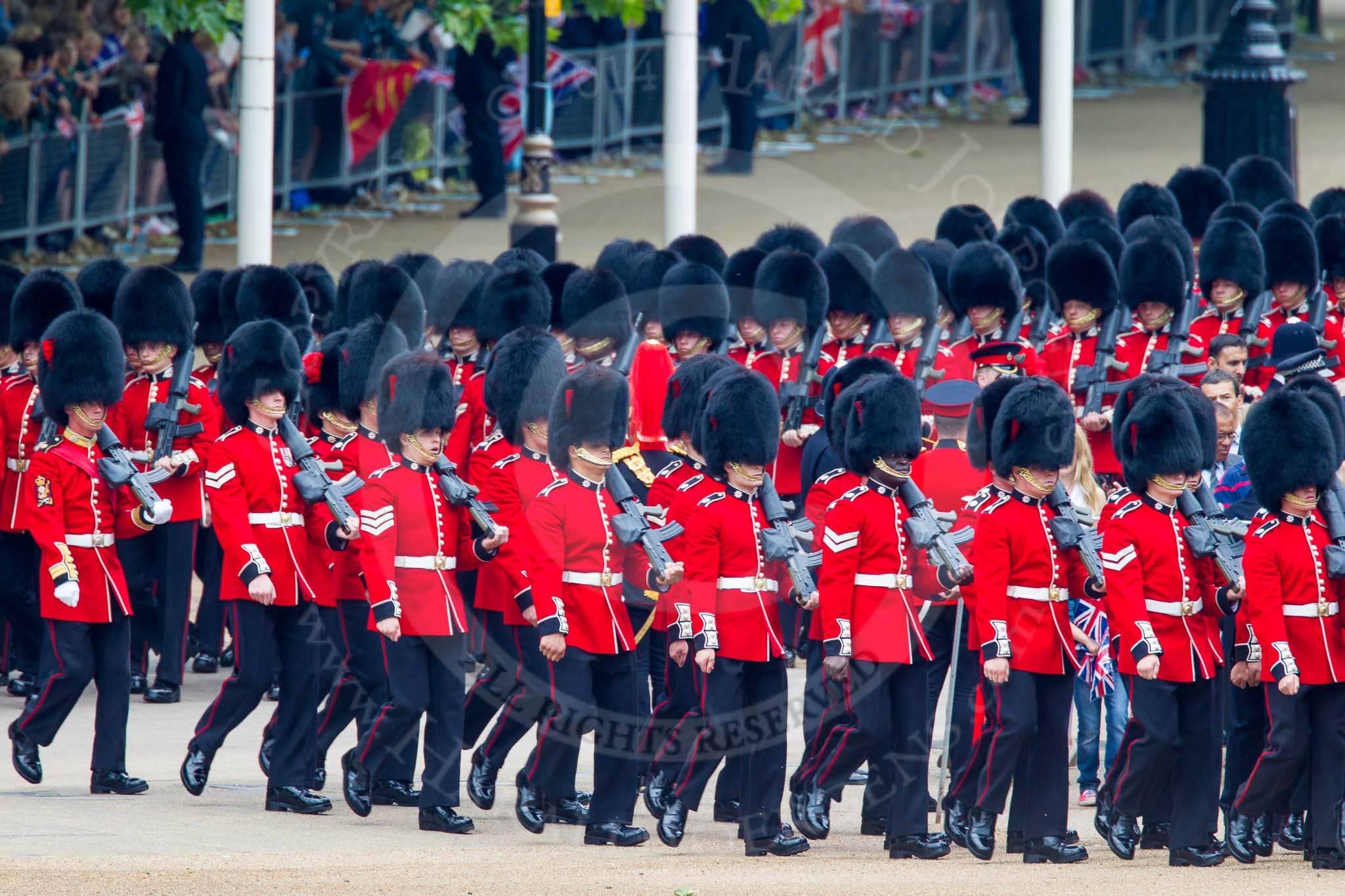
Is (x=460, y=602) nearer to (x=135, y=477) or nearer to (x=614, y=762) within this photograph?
(x=614, y=762)

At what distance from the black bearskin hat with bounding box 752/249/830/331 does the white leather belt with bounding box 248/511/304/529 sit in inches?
99.5

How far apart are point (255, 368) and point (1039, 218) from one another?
4580mm

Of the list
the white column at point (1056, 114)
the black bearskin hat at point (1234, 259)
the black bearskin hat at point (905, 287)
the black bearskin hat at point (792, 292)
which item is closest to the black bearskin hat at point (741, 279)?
the black bearskin hat at point (792, 292)

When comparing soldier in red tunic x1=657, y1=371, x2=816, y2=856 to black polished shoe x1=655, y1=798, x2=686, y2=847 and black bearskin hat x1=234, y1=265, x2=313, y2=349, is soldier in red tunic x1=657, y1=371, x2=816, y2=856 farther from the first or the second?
black bearskin hat x1=234, y1=265, x2=313, y2=349

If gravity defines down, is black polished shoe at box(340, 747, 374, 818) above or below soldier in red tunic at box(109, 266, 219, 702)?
below

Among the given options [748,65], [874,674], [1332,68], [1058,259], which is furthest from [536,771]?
[1332,68]

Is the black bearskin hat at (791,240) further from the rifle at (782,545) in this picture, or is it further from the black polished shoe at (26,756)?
the black polished shoe at (26,756)

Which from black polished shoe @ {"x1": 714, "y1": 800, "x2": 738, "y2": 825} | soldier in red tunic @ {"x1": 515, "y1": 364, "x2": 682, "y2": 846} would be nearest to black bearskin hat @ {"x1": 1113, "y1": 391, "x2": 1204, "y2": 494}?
soldier in red tunic @ {"x1": 515, "y1": 364, "x2": 682, "y2": 846}

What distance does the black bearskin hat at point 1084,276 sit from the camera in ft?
29.6

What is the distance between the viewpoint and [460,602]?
6.39 meters

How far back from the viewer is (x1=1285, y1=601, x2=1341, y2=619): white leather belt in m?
5.89

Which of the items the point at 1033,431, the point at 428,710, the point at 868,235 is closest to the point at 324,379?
the point at 428,710

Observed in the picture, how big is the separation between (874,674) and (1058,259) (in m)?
3.39

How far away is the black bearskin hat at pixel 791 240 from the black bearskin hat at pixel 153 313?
8.18 ft
